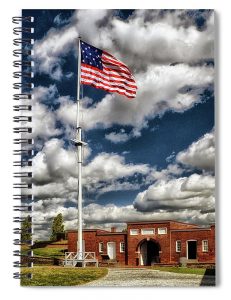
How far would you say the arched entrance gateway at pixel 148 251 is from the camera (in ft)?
37.7

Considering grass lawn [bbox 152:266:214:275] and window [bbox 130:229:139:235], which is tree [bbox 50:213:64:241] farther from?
grass lawn [bbox 152:266:214:275]

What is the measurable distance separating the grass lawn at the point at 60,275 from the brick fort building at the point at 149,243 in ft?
1.02

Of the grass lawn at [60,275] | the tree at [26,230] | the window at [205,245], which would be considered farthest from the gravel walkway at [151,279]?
the tree at [26,230]

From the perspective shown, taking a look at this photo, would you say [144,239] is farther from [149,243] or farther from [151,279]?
[151,279]

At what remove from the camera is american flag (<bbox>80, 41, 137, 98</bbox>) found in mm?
11320

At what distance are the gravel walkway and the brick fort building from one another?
263 mm

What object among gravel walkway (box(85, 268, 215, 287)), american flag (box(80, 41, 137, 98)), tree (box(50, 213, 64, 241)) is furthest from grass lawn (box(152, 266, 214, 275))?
american flag (box(80, 41, 137, 98))

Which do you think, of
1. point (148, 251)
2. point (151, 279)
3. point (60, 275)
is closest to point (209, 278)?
point (151, 279)

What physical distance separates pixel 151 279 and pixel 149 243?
2.08 ft

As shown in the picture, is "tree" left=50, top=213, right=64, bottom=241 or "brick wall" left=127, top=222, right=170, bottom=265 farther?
"brick wall" left=127, top=222, right=170, bottom=265

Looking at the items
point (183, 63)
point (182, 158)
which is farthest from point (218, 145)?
point (183, 63)

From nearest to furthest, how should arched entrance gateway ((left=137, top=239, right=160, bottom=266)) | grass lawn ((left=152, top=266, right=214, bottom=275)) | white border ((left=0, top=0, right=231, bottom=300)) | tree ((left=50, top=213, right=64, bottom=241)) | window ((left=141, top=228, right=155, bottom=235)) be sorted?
white border ((left=0, top=0, right=231, bottom=300)) < grass lawn ((left=152, top=266, right=214, bottom=275)) < tree ((left=50, top=213, right=64, bottom=241)) < window ((left=141, top=228, right=155, bottom=235)) < arched entrance gateway ((left=137, top=239, right=160, bottom=266))
